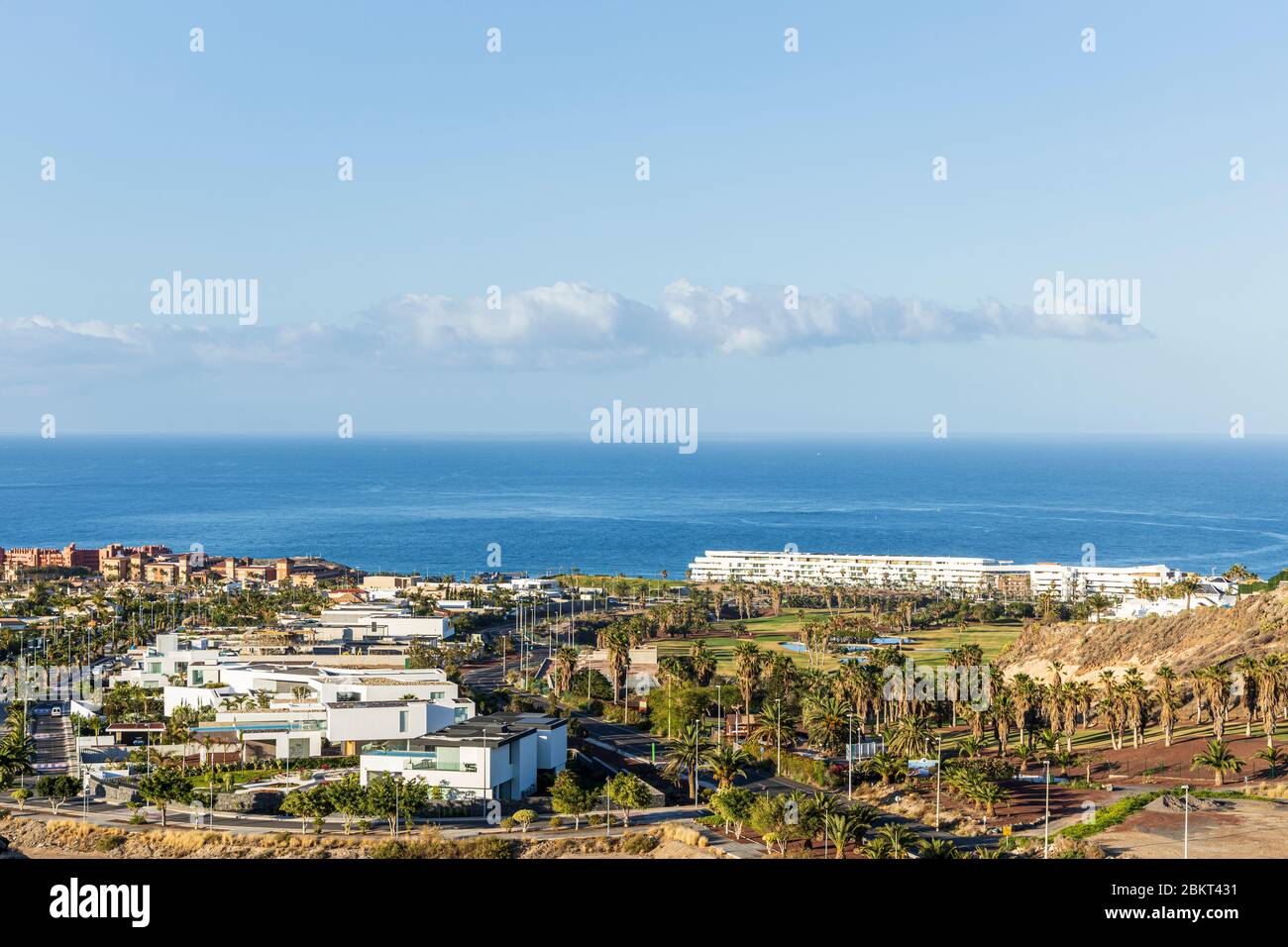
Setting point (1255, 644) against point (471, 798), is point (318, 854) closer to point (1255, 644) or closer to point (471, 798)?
point (471, 798)

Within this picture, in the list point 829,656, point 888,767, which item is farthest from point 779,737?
point 829,656

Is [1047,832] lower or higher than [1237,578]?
lower

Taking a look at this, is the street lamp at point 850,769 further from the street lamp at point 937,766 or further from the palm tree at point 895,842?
the palm tree at point 895,842

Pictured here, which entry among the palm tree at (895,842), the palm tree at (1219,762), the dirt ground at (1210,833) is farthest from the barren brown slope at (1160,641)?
the palm tree at (895,842)

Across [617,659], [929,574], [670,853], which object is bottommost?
[670,853]

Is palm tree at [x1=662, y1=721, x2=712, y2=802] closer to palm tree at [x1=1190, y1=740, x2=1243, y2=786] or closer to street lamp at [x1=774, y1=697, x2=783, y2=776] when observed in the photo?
street lamp at [x1=774, y1=697, x2=783, y2=776]

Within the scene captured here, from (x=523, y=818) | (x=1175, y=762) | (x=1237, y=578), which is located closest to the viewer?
(x=523, y=818)

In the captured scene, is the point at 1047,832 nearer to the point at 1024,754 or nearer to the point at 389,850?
the point at 1024,754
